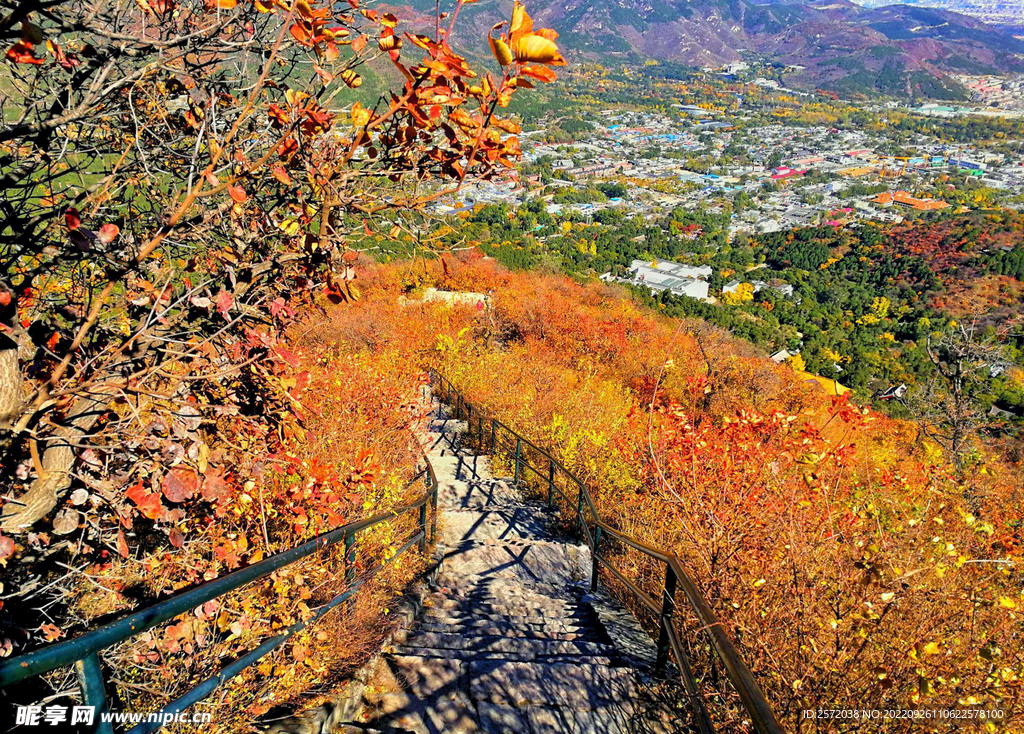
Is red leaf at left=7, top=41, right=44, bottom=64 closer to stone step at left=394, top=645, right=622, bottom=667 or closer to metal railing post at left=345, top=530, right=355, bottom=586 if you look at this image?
metal railing post at left=345, top=530, right=355, bottom=586

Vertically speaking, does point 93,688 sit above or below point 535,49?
below

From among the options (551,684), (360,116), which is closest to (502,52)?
(360,116)

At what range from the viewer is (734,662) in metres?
1.87

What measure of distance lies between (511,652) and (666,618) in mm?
1119

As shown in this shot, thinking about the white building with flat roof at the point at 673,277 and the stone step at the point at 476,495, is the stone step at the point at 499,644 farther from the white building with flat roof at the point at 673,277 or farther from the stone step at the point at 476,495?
the white building with flat roof at the point at 673,277


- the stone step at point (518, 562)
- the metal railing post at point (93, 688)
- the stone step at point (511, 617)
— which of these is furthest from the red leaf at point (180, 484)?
the stone step at point (518, 562)

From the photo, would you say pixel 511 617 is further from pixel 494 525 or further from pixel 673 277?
pixel 673 277

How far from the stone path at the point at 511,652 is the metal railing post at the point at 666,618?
15 centimetres

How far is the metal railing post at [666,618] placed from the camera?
2.99m

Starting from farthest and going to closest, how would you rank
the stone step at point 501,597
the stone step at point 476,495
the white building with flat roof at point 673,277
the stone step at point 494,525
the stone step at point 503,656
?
the white building with flat roof at point 673,277 → the stone step at point 476,495 → the stone step at point 494,525 → the stone step at point 501,597 → the stone step at point 503,656

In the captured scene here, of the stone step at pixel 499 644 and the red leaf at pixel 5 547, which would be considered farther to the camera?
the stone step at pixel 499 644

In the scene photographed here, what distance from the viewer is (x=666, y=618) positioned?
3.05 meters

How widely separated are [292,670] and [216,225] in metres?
2.23

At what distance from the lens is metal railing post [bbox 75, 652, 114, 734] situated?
1474 mm
